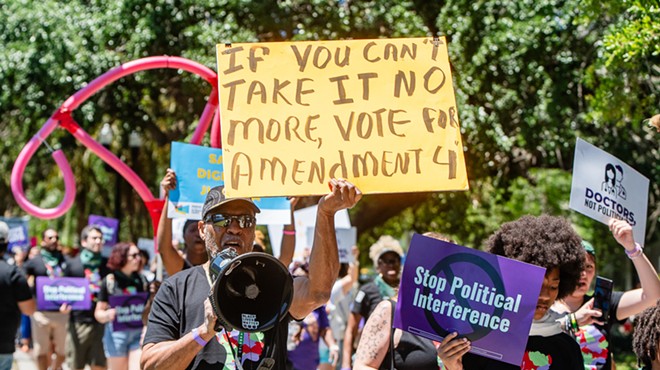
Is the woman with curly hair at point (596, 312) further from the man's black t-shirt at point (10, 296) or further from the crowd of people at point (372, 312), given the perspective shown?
the man's black t-shirt at point (10, 296)

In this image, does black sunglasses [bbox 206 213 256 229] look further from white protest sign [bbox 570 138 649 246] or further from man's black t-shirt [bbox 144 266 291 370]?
white protest sign [bbox 570 138 649 246]

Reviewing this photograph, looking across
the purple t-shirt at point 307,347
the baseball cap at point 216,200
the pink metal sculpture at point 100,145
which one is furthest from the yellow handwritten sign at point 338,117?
the purple t-shirt at point 307,347

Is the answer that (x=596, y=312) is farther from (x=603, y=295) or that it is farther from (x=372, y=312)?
(x=372, y=312)

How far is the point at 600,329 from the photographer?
521 centimetres

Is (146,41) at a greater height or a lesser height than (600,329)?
greater

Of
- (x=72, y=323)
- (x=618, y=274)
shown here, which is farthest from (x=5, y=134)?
(x=618, y=274)

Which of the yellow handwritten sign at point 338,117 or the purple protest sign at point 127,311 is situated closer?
the yellow handwritten sign at point 338,117

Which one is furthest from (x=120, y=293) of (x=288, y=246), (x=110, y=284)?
(x=288, y=246)

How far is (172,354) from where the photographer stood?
11.3 ft

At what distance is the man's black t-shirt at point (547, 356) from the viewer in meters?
3.76

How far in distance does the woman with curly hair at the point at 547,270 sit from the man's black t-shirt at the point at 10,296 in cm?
452

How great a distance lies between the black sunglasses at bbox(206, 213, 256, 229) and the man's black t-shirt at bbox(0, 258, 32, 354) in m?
3.98

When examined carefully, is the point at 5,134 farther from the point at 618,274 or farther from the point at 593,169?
the point at 618,274

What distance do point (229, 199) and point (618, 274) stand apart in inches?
1649
